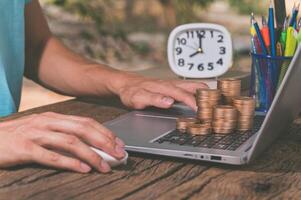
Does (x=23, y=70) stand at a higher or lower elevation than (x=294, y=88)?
lower

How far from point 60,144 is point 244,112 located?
1.18ft

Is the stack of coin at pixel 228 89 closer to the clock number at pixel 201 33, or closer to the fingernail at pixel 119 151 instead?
the fingernail at pixel 119 151

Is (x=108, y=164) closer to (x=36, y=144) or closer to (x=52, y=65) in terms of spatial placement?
(x=36, y=144)

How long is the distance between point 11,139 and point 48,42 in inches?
30.5

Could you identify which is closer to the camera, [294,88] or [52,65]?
[294,88]

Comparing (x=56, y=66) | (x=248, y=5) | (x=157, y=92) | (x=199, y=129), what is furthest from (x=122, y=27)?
(x=199, y=129)

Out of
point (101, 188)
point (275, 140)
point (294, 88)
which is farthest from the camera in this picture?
point (275, 140)

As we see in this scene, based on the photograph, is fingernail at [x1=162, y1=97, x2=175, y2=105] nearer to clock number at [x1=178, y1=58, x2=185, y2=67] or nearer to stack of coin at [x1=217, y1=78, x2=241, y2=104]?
stack of coin at [x1=217, y1=78, x2=241, y2=104]

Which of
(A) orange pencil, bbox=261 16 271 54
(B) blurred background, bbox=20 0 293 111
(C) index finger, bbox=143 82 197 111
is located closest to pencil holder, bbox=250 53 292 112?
(A) orange pencil, bbox=261 16 271 54

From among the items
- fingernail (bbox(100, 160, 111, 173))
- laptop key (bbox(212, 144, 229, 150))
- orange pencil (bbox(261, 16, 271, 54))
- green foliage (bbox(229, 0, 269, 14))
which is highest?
orange pencil (bbox(261, 16, 271, 54))

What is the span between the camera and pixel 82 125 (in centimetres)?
112

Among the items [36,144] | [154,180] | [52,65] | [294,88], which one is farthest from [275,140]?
[52,65]

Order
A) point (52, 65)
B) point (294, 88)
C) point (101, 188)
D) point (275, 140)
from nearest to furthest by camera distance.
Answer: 1. point (101, 188)
2. point (294, 88)
3. point (275, 140)
4. point (52, 65)

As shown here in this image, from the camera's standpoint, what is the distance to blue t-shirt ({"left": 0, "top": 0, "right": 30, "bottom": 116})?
1.74m
